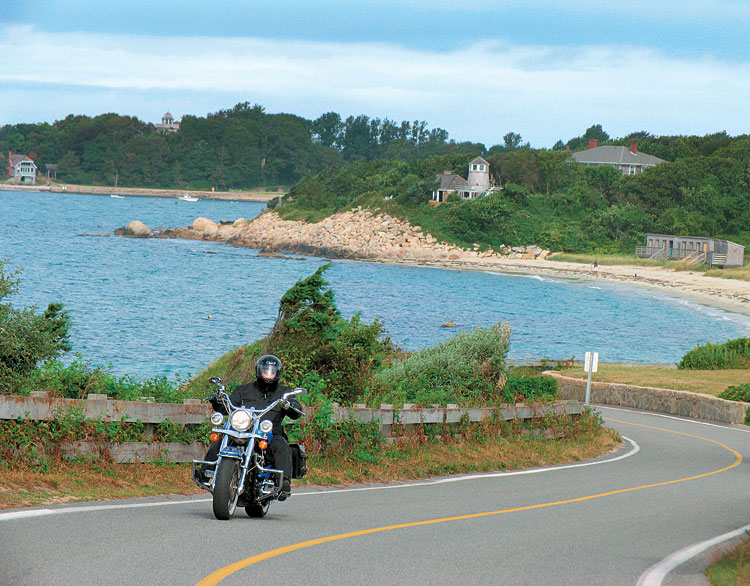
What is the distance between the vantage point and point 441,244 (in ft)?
386

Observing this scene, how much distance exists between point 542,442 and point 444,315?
5483cm

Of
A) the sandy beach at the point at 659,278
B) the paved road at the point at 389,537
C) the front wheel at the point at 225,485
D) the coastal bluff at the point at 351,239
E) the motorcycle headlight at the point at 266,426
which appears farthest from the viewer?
the coastal bluff at the point at 351,239

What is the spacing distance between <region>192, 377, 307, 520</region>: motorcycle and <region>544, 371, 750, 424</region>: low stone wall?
71.2 ft

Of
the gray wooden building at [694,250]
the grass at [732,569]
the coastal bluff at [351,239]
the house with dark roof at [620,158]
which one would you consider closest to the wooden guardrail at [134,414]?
the grass at [732,569]

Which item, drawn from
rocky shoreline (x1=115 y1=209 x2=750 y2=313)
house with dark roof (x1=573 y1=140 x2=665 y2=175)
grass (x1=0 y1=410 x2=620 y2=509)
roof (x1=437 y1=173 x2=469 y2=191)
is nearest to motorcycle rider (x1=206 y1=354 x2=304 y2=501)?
grass (x1=0 y1=410 x2=620 y2=509)

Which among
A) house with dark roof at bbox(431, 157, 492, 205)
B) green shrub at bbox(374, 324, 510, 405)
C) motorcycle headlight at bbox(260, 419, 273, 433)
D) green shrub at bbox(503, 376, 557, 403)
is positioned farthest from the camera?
house with dark roof at bbox(431, 157, 492, 205)

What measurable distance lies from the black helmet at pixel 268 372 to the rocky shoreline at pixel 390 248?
80.8 metres

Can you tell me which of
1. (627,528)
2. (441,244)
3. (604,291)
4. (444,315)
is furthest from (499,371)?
(441,244)

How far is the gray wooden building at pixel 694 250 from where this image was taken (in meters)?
95.9

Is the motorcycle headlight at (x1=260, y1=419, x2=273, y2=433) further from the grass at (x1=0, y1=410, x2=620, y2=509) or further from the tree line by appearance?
the tree line

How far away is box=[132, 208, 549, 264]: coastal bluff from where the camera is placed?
115625 mm

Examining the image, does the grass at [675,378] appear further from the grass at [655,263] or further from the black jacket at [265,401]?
the grass at [655,263]

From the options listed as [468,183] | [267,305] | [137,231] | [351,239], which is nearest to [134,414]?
[267,305]

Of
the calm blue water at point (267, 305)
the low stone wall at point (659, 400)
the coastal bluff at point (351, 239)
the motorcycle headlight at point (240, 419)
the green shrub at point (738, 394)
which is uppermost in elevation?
the motorcycle headlight at point (240, 419)
